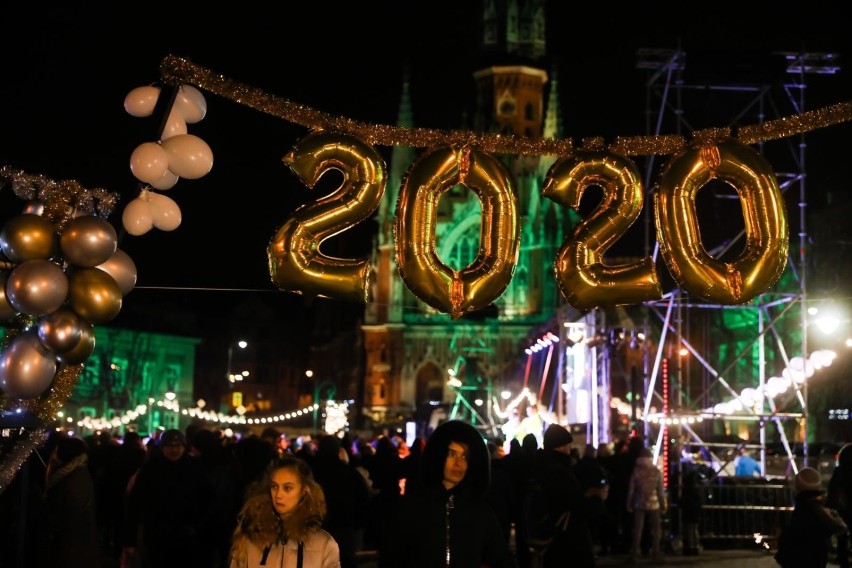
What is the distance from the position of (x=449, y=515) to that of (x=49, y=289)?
317 centimetres

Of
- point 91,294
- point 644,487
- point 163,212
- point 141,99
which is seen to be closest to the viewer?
point 91,294

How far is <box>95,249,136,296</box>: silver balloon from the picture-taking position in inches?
305

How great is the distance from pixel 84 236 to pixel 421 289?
2262 mm

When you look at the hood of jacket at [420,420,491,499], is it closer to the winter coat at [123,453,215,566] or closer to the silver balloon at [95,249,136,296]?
the silver balloon at [95,249,136,296]

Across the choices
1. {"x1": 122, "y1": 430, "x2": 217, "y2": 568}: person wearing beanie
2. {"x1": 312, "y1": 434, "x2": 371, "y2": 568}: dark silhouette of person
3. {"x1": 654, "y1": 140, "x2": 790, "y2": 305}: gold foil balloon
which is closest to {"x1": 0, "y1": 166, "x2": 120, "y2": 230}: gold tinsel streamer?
{"x1": 122, "y1": 430, "x2": 217, "y2": 568}: person wearing beanie

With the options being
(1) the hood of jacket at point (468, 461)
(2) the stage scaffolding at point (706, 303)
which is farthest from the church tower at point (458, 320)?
(1) the hood of jacket at point (468, 461)

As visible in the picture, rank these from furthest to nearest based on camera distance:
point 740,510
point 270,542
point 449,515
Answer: point 740,510
point 449,515
point 270,542

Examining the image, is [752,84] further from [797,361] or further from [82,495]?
[82,495]

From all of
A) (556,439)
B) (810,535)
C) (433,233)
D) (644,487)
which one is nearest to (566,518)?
(556,439)

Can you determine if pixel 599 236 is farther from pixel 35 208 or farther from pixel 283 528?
pixel 35 208

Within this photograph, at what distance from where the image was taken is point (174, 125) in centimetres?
773

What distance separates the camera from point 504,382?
181ft

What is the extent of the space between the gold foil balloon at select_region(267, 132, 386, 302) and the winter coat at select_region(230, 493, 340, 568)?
197 centimetres

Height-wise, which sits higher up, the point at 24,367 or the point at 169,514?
the point at 24,367
